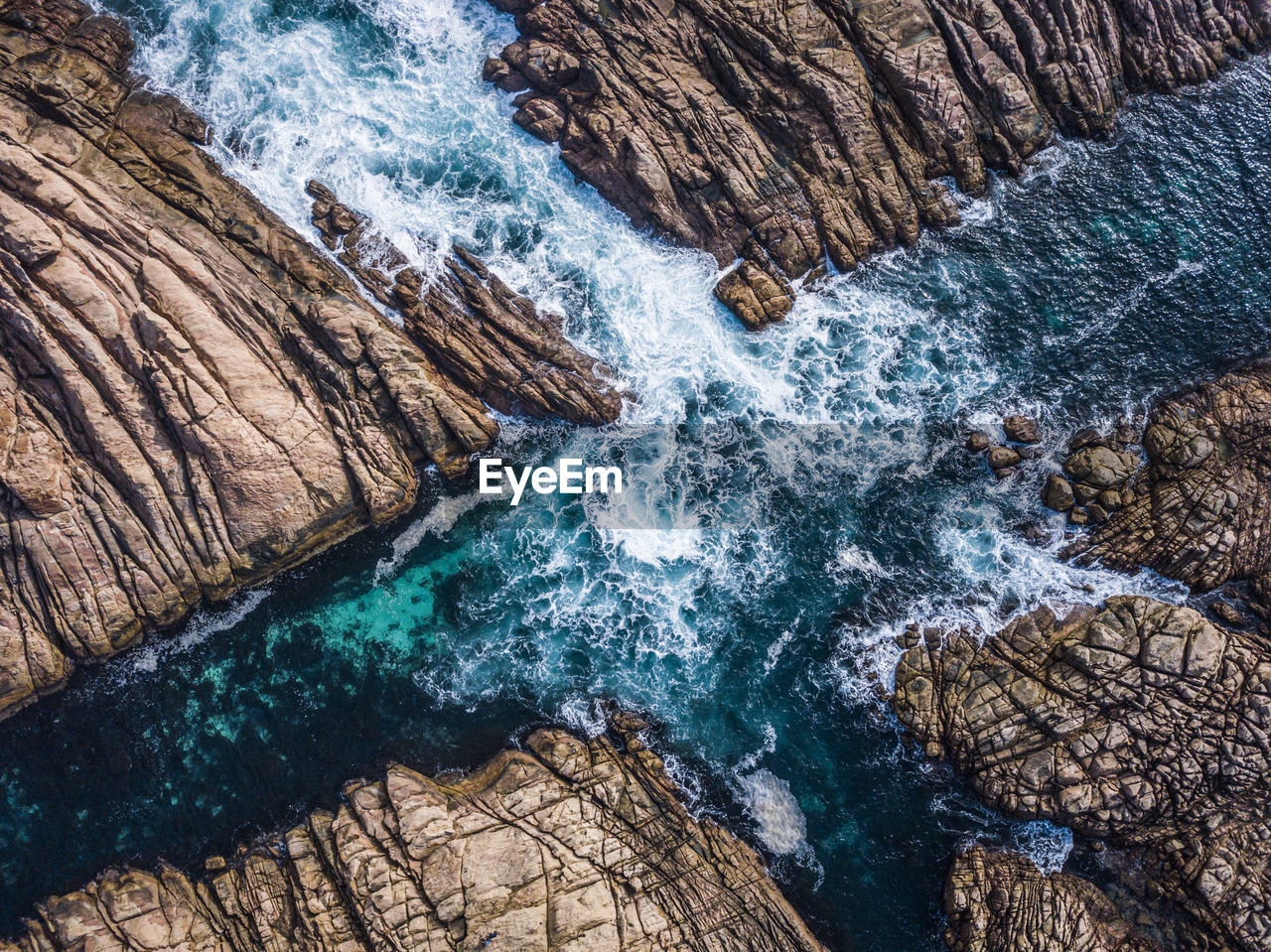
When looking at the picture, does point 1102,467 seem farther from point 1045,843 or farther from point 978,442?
point 1045,843

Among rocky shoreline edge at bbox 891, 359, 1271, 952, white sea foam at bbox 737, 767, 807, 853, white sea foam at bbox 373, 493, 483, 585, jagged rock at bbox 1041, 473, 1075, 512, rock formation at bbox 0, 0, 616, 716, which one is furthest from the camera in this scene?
white sea foam at bbox 373, 493, 483, 585

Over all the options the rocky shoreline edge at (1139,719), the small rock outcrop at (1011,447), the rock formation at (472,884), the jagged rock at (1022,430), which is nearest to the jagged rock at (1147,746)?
the rocky shoreline edge at (1139,719)

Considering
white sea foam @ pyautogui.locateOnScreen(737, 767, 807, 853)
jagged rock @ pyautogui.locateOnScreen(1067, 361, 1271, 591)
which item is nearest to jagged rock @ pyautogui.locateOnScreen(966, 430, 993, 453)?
jagged rock @ pyautogui.locateOnScreen(1067, 361, 1271, 591)

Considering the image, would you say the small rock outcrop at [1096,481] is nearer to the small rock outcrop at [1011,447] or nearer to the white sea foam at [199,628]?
the small rock outcrop at [1011,447]

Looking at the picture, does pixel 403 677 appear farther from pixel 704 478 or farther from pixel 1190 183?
pixel 1190 183

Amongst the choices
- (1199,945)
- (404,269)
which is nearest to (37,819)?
(404,269)

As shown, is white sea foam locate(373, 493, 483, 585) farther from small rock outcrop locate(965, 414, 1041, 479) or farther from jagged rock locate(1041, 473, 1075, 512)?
jagged rock locate(1041, 473, 1075, 512)

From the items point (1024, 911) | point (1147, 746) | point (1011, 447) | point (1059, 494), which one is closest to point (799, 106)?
point (1011, 447)
